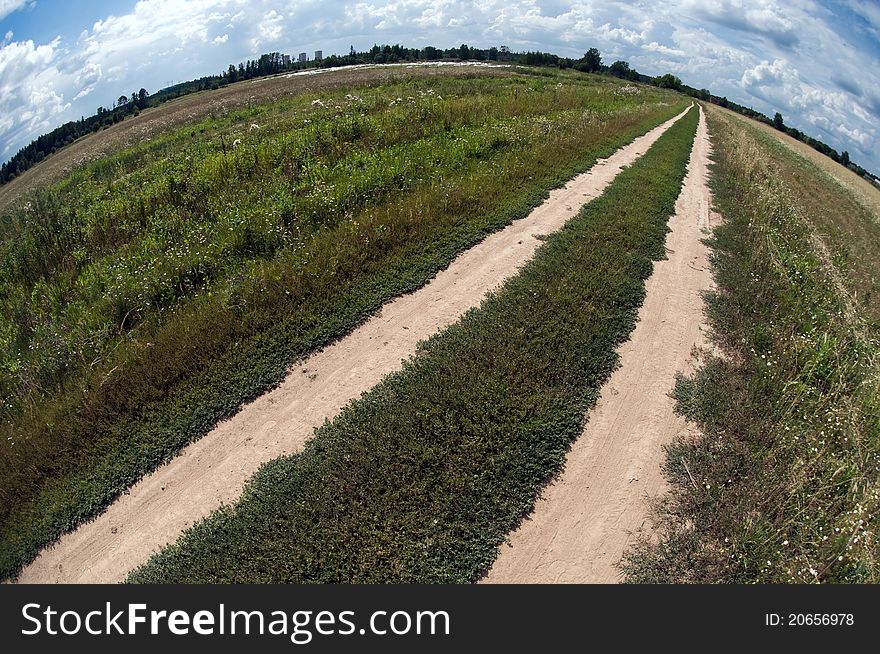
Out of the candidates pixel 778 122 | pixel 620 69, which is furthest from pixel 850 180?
pixel 620 69

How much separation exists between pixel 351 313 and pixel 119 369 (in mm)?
3589

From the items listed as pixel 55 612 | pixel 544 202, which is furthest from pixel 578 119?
pixel 55 612

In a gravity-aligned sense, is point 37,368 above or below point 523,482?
above

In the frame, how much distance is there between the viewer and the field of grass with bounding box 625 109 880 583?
4.27 meters

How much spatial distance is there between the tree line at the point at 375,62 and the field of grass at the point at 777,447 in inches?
3586

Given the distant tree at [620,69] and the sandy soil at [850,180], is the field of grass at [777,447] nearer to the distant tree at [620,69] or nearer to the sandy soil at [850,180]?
the sandy soil at [850,180]

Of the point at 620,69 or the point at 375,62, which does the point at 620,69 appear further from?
the point at 375,62

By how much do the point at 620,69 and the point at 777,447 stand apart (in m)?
147

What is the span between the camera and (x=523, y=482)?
508 centimetres

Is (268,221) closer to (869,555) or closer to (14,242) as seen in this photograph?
(14,242)

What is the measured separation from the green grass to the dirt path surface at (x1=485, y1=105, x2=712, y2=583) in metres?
0.22

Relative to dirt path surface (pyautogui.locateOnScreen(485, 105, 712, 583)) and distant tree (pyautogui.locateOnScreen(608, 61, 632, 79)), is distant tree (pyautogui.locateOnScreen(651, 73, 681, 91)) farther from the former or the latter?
dirt path surface (pyautogui.locateOnScreen(485, 105, 712, 583))

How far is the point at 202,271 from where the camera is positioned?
358 inches

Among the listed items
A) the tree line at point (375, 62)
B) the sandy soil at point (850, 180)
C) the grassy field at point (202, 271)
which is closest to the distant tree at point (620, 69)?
the tree line at point (375, 62)
